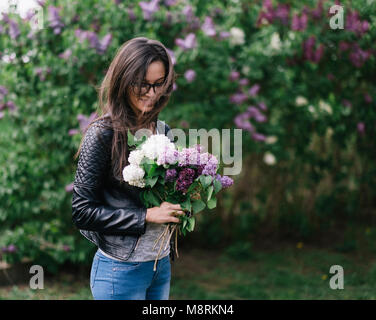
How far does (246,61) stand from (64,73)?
1.72 metres

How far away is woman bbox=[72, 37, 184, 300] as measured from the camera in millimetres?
1712

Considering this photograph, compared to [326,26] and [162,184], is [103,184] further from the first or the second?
[326,26]

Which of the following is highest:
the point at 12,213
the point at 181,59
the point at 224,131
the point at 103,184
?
the point at 181,59

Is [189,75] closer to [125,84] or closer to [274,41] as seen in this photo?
[274,41]

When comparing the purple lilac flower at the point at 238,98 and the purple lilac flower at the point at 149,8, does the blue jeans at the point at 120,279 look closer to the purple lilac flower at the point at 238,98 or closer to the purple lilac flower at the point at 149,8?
the purple lilac flower at the point at 149,8

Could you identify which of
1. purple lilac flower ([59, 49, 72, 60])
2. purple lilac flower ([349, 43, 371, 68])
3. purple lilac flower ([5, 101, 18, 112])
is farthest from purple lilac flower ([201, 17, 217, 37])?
purple lilac flower ([5, 101, 18, 112])

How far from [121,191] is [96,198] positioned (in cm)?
11

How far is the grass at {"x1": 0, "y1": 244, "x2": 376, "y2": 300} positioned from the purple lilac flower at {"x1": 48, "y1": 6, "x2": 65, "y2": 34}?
240cm

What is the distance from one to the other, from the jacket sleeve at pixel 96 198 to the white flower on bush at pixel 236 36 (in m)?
2.92

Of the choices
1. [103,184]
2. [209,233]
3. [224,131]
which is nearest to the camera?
[103,184]

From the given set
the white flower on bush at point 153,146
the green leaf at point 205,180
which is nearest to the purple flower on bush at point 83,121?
the white flower on bush at point 153,146

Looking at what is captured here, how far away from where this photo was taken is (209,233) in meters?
5.60

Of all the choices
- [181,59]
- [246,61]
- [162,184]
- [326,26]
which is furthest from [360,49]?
[162,184]

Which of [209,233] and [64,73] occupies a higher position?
[64,73]
